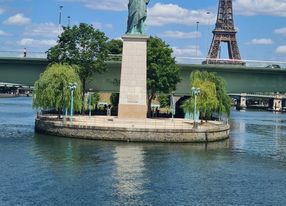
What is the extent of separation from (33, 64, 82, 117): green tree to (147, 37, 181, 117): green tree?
1535cm

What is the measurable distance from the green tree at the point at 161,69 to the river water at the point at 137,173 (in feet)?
70.9

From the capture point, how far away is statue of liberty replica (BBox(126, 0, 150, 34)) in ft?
209

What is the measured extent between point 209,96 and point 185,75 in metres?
14.2

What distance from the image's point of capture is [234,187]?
3550 cm

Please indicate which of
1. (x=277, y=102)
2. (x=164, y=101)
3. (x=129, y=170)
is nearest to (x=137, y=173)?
(x=129, y=170)

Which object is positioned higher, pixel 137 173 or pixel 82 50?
pixel 82 50

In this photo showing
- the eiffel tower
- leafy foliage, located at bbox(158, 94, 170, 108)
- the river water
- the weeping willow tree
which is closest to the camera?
the river water

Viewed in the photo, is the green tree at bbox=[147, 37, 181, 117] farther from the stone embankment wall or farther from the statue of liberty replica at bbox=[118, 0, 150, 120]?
the stone embankment wall

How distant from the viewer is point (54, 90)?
64.1m

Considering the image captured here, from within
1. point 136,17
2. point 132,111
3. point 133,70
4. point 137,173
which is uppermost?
point 136,17

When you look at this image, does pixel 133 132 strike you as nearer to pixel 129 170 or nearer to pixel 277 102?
pixel 129 170

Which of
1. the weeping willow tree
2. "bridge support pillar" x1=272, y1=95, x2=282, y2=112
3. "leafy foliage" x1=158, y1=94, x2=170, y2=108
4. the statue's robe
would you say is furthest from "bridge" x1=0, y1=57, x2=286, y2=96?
"bridge support pillar" x1=272, y1=95, x2=282, y2=112

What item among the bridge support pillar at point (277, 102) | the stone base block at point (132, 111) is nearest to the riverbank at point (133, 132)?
the stone base block at point (132, 111)

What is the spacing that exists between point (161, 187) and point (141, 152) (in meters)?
14.5
